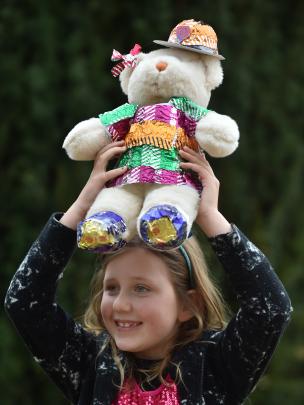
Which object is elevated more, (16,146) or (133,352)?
(16,146)

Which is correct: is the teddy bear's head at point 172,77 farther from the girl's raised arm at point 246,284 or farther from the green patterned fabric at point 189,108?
the girl's raised arm at point 246,284

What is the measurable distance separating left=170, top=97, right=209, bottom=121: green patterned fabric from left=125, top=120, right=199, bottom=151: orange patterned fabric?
4 cm

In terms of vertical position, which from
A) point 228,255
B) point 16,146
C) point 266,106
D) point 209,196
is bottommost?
point 228,255

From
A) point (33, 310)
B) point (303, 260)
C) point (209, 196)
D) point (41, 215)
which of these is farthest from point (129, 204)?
point (303, 260)

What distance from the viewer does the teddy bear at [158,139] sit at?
208cm

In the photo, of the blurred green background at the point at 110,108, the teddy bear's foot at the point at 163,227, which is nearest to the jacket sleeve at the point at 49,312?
the teddy bear's foot at the point at 163,227

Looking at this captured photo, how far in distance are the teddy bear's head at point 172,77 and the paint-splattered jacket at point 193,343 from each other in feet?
1.16

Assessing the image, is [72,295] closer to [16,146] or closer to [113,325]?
[16,146]

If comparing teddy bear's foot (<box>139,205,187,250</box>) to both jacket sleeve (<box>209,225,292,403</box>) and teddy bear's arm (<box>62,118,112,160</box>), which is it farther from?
teddy bear's arm (<box>62,118,112,160</box>)

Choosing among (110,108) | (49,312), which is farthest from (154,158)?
(110,108)

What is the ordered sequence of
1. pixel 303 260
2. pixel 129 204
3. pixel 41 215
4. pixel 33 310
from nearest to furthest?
pixel 129 204
pixel 33 310
pixel 41 215
pixel 303 260

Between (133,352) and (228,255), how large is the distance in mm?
369

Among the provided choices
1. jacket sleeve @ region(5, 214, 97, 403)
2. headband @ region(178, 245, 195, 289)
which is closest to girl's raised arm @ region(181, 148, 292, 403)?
headband @ region(178, 245, 195, 289)

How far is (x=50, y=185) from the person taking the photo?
4.64 meters
